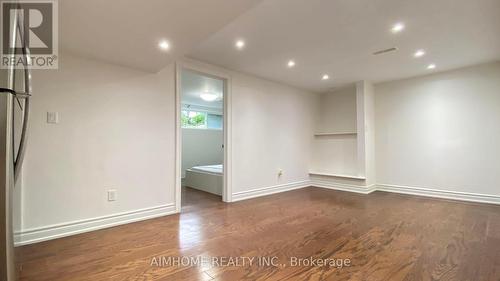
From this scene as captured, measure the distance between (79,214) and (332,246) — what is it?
8.66 feet

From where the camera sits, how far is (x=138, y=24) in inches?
73.6

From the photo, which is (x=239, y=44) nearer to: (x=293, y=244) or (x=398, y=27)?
(x=398, y=27)

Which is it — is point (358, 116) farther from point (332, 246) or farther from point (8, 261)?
point (8, 261)

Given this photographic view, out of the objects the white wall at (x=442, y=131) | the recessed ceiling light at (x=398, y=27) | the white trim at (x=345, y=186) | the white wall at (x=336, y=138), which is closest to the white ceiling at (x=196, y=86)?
the white wall at (x=336, y=138)

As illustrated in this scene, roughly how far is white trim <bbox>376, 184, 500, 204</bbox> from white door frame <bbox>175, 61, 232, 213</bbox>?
3275 mm

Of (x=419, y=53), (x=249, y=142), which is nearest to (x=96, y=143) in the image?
(x=249, y=142)

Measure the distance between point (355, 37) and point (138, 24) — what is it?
2378mm

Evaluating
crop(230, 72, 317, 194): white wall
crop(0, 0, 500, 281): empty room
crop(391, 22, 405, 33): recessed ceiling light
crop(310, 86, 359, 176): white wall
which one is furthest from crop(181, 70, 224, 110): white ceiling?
crop(391, 22, 405, 33): recessed ceiling light

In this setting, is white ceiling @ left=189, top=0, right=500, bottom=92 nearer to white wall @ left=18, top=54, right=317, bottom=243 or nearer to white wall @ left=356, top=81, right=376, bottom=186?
white wall @ left=356, top=81, right=376, bottom=186

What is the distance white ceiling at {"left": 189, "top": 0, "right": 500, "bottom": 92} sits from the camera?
222 cm

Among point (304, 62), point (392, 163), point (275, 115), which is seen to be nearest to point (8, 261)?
point (304, 62)

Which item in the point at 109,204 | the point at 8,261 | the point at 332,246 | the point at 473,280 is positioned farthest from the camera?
the point at 109,204

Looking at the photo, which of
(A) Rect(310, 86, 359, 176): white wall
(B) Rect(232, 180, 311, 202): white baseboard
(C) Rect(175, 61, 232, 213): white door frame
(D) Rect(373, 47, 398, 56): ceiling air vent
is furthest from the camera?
(A) Rect(310, 86, 359, 176): white wall

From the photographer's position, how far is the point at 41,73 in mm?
2344
